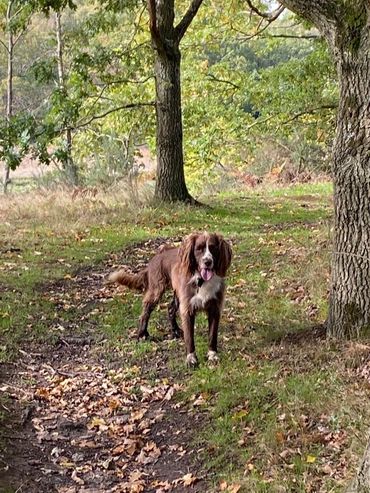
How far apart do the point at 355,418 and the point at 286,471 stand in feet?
2.22

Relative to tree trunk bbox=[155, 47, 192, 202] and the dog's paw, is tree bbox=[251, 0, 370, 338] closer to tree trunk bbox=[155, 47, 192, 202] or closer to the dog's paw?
the dog's paw

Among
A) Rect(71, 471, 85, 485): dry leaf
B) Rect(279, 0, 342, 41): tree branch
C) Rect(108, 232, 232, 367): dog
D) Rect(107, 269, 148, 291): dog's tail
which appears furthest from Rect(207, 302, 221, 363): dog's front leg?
Rect(279, 0, 342, 41): tree branch

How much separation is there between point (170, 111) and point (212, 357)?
9.76 metres

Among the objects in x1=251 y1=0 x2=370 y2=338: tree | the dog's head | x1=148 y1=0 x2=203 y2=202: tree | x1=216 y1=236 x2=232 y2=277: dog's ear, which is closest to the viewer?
x1=251 y1=0 x2=370 y2=338: tree

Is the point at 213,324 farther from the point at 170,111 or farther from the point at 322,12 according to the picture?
the point at 170,111

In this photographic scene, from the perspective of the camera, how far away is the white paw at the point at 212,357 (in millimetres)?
6527

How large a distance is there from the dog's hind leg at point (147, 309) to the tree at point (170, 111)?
8.02 m

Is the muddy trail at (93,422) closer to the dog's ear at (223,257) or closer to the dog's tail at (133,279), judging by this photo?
the dog's tail at (133,279)

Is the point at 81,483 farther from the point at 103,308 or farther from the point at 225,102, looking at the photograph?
the point at 225,102

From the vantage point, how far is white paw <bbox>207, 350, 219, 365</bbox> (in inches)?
257

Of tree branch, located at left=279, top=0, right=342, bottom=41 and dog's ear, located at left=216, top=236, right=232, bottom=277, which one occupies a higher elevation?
tree branch, located at left=279, top=0, right=342, bottom=41

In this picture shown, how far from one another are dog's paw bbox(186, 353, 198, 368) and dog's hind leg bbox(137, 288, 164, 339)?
104cm

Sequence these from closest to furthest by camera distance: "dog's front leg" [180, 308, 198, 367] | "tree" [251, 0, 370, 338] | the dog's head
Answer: "tree" [251, 0, 370, 338] < the dog's head < "dog's front leg" [180, 308, 198, 367]

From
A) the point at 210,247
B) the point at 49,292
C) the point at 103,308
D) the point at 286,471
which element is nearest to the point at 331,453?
the point at 286,471
